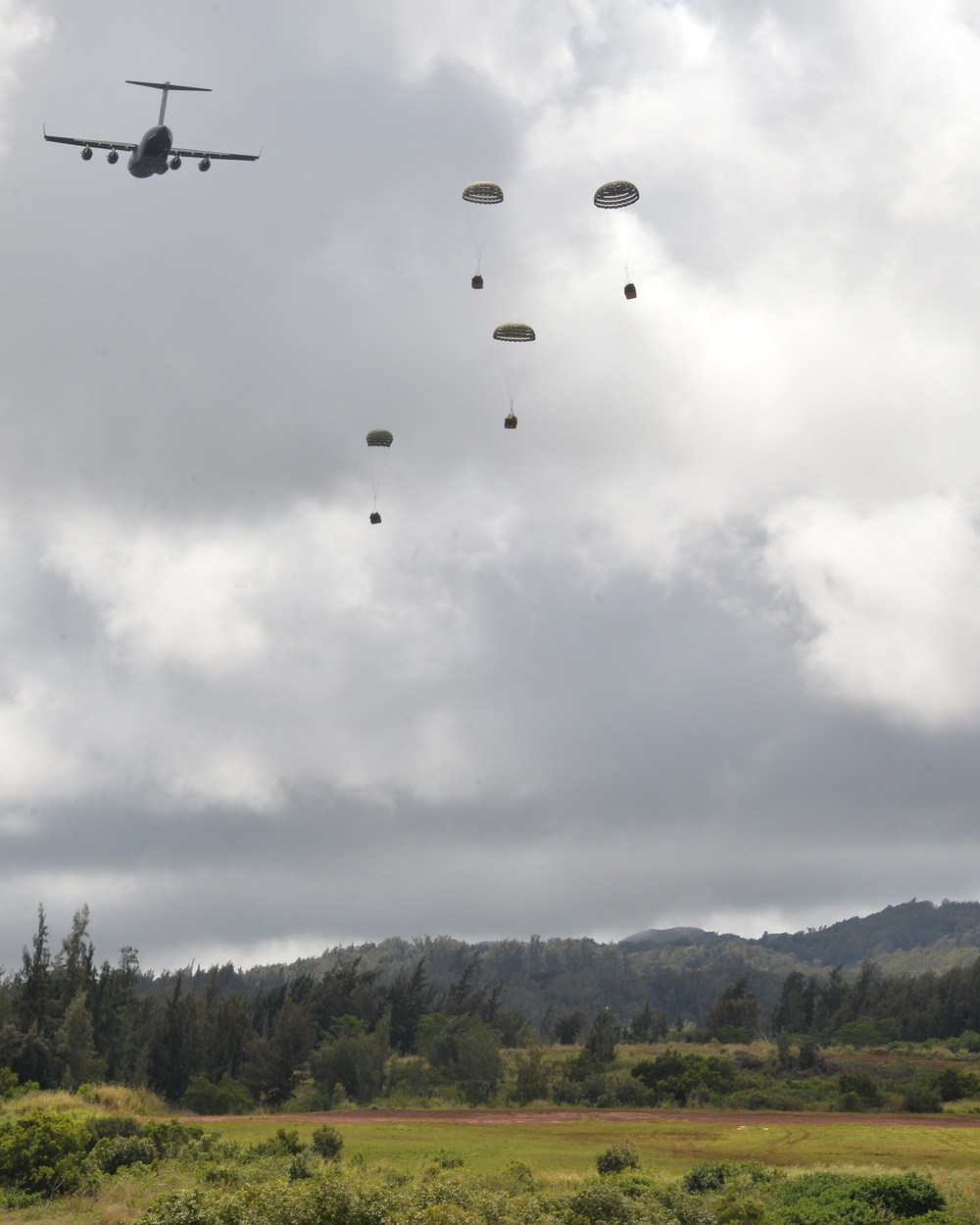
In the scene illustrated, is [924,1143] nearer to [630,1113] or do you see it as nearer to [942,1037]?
[630,1113]

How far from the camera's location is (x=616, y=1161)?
35.4 m

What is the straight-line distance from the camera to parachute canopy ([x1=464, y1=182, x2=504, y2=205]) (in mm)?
54094

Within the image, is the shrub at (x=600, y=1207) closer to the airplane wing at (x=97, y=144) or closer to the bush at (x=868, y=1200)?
the bush at (x=868, y=1200)

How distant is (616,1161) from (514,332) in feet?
120

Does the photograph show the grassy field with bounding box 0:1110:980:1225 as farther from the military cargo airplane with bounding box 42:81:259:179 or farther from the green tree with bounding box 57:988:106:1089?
the military cargo airplane with bounding box 42:81:259:179

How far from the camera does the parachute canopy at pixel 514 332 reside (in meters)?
55.9

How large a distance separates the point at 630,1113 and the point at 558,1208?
31.6 metres

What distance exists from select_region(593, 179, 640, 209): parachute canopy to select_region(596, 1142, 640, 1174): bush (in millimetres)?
38884

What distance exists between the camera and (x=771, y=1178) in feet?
111

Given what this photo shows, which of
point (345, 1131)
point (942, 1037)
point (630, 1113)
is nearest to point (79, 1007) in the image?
point (345, 1131)

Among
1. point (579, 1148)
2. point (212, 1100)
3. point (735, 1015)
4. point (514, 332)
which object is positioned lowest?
point (212, 1100)

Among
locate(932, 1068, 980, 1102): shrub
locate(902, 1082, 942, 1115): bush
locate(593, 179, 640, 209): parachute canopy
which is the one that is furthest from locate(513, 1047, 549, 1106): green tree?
locate(593, 179, 640, 209): parachute canopy

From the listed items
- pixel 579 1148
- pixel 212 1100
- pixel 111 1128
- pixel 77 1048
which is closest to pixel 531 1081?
pixel 212 1100

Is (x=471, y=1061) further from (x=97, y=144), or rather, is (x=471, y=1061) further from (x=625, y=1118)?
(x=97, y=144)
